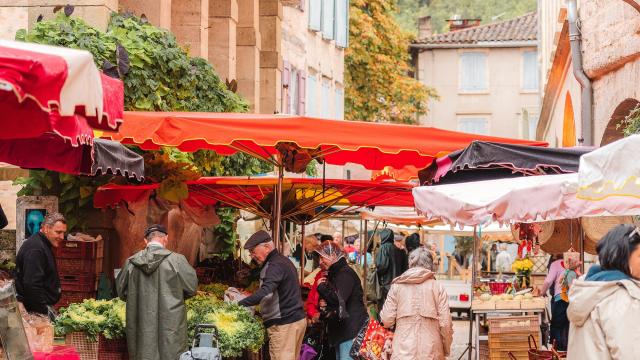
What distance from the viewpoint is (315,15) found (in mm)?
35719

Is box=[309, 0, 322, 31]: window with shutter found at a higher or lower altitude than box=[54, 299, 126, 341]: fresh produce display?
higher

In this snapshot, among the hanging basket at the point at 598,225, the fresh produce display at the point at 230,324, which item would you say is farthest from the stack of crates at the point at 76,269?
the hanging basket at the point at 598,225

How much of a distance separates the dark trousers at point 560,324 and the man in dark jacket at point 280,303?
20.7 ft

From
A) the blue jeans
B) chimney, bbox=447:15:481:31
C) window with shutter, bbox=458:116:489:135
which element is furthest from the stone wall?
chimney, bbox=447:15:481:31

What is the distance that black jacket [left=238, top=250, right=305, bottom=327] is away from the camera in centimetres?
1176

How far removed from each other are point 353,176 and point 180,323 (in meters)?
37.0

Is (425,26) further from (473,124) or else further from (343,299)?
(343,299)

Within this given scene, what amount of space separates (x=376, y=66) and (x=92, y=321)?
114 feet

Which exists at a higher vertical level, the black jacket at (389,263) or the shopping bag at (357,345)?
the black jacket at (389,263)

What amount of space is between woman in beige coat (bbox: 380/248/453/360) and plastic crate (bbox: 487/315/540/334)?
1877mm

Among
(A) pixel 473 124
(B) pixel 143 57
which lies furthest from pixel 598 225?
(A) pixel 473 124

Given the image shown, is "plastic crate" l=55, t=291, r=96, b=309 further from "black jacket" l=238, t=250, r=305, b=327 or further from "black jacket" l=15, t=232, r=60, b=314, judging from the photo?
"black jacket" l=15, t=232, r=60, b=314

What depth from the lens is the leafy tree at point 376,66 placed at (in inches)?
1754

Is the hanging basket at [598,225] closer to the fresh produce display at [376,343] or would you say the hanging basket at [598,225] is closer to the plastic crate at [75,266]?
the fresh produce display at [376,343]
